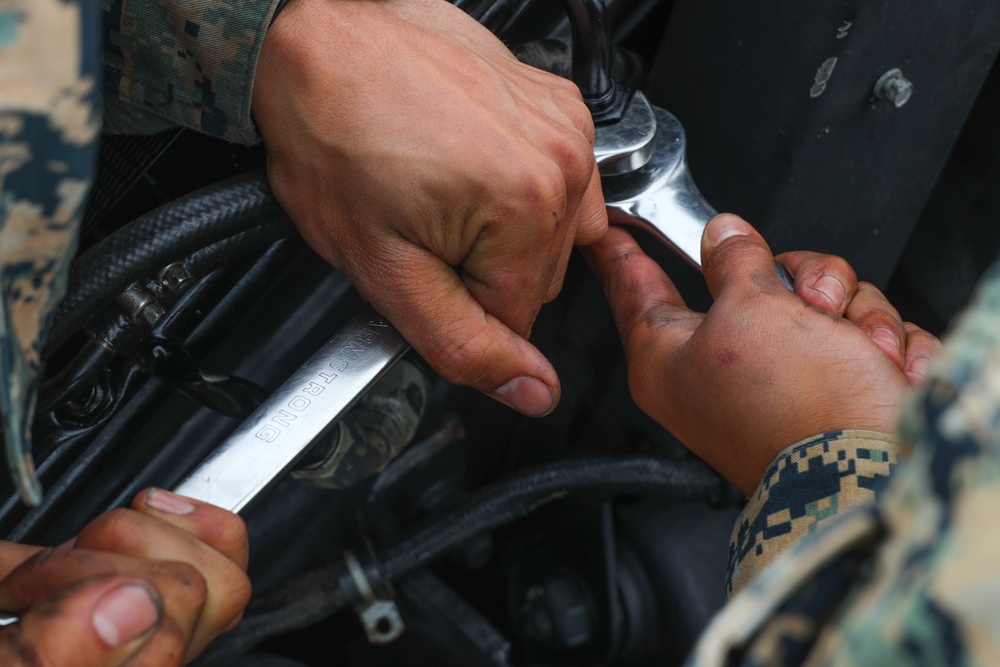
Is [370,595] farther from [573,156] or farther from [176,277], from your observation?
[573,156]

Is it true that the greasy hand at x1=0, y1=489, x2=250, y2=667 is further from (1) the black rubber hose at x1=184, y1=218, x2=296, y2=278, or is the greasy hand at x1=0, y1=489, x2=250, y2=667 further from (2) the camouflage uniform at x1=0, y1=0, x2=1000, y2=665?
(1) the black rubber hose at x1=184, y1=218, x2=296, y2=278

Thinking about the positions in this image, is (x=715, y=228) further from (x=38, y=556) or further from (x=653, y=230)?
(x=38, y=556)

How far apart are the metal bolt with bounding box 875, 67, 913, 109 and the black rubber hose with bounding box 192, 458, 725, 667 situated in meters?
0.41

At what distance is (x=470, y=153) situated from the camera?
1.87 ft

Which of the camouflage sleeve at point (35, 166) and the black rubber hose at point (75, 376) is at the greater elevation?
the camouflage sleeve at point (35, 166)

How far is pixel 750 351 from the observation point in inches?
25.9

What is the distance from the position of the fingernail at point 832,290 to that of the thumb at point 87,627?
0.59 m

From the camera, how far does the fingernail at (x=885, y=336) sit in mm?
748

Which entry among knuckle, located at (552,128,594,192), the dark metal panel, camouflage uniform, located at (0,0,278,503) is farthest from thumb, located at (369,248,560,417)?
the dark metal panel

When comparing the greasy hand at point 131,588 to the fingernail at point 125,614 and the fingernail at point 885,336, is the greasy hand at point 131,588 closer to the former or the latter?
the fingernail at point 125,614


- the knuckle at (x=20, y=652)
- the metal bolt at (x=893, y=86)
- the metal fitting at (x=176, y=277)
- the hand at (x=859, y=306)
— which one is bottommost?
the metal fitting at (x=176, y=277)

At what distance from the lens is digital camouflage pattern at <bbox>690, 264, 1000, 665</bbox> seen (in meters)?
0.21

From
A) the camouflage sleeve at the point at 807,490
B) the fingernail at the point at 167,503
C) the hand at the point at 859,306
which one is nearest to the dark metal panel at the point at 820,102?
the hand at the point at 859,306

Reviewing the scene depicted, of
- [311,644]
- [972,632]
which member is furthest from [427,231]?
[311,644]
